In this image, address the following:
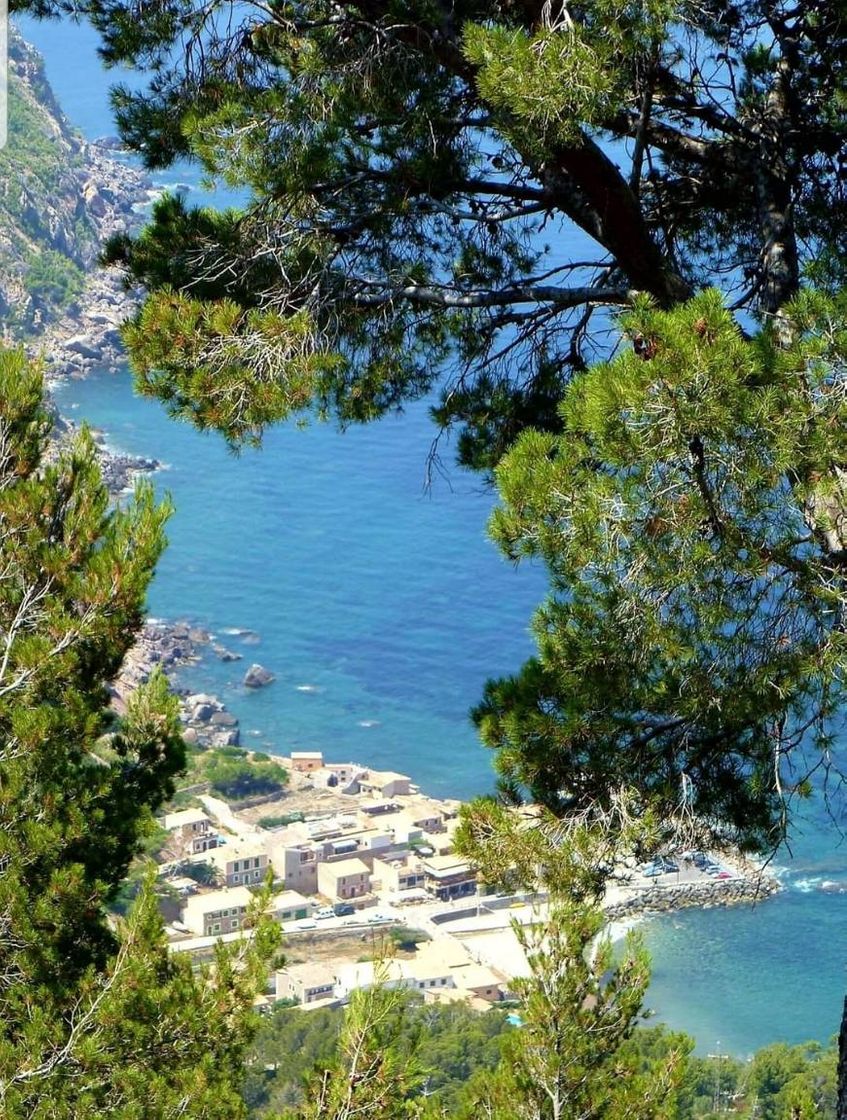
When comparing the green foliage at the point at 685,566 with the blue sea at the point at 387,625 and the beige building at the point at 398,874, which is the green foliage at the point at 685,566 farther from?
the beige building at the point at 398,874

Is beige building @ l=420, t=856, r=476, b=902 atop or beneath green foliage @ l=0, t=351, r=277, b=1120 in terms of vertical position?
atop

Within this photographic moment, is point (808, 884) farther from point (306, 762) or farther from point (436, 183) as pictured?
point (436, 183)

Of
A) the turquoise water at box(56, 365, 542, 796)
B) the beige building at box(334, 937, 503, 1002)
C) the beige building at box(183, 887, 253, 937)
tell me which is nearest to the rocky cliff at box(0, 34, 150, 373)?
the turquoise water at box(56, 365, 542, 796)

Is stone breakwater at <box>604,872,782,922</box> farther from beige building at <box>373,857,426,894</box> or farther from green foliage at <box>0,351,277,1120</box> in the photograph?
green foliage at <box>0,351,277,1120</box>

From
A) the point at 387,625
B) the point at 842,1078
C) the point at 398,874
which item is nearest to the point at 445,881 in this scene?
the point at 398,874

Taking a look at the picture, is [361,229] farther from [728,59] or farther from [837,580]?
[837,580]

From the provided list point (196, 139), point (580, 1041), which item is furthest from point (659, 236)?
point (580, 1041)
